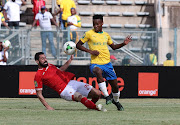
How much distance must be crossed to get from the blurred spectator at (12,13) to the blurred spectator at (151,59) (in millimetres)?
5584

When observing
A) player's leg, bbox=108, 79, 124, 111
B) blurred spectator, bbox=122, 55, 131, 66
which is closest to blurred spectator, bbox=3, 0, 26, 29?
blurred spectator, bbox=122, 55, 131, 66

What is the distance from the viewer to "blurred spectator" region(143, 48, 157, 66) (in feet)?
55.6

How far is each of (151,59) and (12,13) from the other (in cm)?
600

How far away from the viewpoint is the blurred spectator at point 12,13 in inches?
774

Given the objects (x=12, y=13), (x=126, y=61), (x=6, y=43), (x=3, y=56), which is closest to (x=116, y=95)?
(x=126, y=61)

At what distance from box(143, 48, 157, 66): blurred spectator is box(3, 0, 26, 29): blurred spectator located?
18.3 feet

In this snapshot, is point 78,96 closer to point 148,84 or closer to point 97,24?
point 97,24

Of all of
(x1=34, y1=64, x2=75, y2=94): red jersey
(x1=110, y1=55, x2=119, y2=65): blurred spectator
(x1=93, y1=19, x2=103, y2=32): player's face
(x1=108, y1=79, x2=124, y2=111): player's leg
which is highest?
(x1=93, y1=19, x2=103, y2=32): player's face

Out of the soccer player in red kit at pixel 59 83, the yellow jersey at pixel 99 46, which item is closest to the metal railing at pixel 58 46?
the yellow jersey at pixel 99 46

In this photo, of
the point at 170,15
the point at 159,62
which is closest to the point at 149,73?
the point at 159,62

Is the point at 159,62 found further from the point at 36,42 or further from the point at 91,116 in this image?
the point at 91,116

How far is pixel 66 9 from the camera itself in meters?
19.9

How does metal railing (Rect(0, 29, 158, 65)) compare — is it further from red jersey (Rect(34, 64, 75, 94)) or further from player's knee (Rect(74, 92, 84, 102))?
player's knee (Rect(74, 92, 84, 102))

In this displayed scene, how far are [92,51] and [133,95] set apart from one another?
20.0 ft
